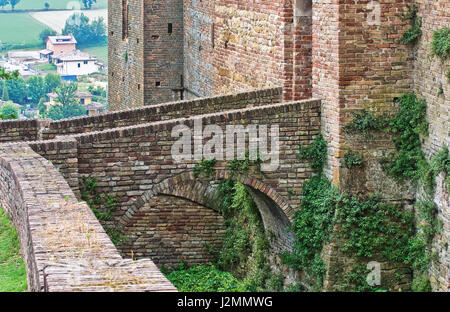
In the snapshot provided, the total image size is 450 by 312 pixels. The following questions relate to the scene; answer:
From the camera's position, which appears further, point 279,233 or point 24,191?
point 279,233

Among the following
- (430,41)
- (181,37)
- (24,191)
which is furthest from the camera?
(181,37)

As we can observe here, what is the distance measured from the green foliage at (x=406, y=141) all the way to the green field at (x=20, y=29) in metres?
56.0

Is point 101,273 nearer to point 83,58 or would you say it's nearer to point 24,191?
point 24,191

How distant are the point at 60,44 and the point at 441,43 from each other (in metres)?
52.9

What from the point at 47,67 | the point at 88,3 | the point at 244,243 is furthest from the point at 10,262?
the point at 88,3

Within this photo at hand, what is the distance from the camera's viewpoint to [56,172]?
11.6 meters

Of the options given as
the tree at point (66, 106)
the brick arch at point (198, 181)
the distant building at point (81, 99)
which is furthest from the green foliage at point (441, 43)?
the distant building at point (81, 99)

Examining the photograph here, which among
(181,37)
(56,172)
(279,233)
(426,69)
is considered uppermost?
(181,37)

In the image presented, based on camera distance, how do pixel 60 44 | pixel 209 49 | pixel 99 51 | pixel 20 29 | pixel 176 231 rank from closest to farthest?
pixel 176 231 < pixel 209 49 < pixel 60 44 < pixel 99 51 < pixel 20 29

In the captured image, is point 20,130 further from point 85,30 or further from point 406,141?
point 85,30

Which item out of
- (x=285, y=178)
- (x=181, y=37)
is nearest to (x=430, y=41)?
(x=285, y=178)

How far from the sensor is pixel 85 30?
6681 centimetres

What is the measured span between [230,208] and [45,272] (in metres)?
9.39

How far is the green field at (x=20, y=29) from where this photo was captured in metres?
68.1
